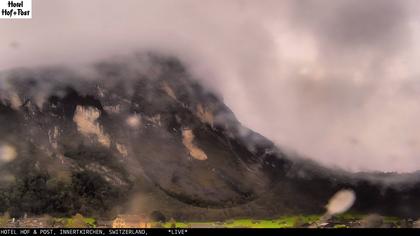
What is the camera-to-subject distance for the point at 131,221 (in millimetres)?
77688

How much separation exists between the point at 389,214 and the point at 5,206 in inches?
2308

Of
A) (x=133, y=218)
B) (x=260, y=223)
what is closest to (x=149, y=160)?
(x=133, y=218)

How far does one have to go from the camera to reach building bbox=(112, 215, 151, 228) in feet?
248

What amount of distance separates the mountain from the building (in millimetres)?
1792

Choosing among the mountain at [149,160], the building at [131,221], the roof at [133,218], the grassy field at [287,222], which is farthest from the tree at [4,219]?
the grassy field at [287,222]

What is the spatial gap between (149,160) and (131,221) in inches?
393

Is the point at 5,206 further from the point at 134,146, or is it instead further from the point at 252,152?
the point at 252,152

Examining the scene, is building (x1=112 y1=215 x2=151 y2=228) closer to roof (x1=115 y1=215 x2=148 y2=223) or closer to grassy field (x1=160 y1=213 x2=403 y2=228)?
roof (x1=115 y1=215 x2=148 y2=223)

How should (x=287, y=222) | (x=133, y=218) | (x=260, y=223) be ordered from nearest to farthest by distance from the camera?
(x=260, y=223), (x=287, y=222), (x=133, y=218)

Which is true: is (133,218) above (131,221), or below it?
above

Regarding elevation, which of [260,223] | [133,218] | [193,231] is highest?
[133,218]

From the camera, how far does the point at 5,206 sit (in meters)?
82.0

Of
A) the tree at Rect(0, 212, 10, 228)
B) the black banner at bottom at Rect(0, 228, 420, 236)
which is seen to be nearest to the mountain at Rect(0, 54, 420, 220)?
the tree at Rect(0, 212, 10, 228)

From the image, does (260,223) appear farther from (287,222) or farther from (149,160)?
(149,160)
